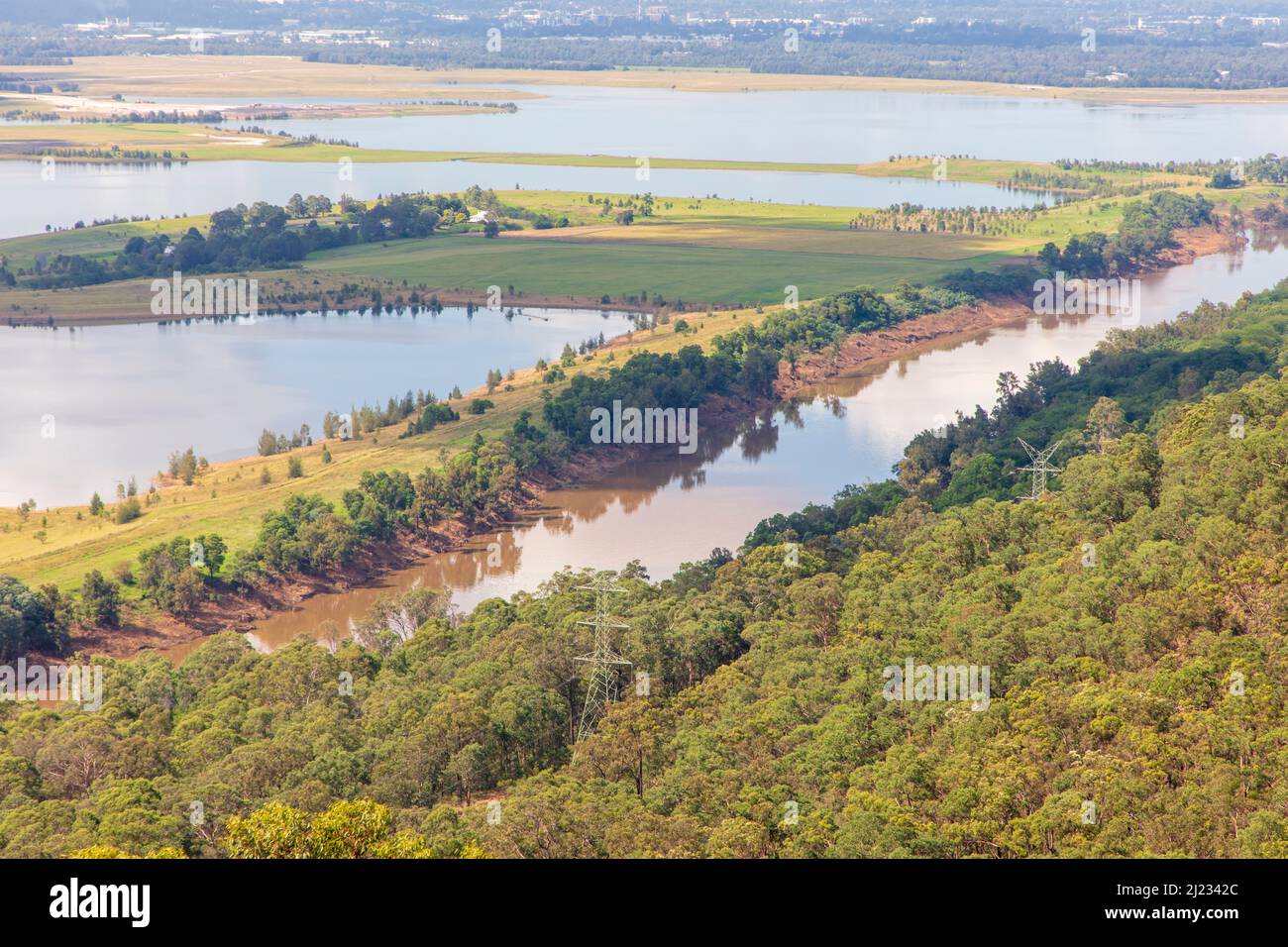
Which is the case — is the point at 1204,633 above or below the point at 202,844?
above

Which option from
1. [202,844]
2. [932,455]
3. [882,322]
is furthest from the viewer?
[882,322]

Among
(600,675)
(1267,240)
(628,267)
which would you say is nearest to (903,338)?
(628,267)

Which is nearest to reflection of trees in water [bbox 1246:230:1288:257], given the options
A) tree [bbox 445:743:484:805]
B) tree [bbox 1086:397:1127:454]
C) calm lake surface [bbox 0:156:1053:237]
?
calm lake surface [bbox 0:156:1053:237]

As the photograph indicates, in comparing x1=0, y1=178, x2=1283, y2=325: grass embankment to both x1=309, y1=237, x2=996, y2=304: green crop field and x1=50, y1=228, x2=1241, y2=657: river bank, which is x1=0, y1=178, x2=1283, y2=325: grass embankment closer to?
x1=309, y1=237, x2=996, y2=304: green crop field

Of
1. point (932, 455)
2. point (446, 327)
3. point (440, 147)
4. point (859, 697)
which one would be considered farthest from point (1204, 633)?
point (440, 147)

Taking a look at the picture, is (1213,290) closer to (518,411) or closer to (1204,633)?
(518,411)
